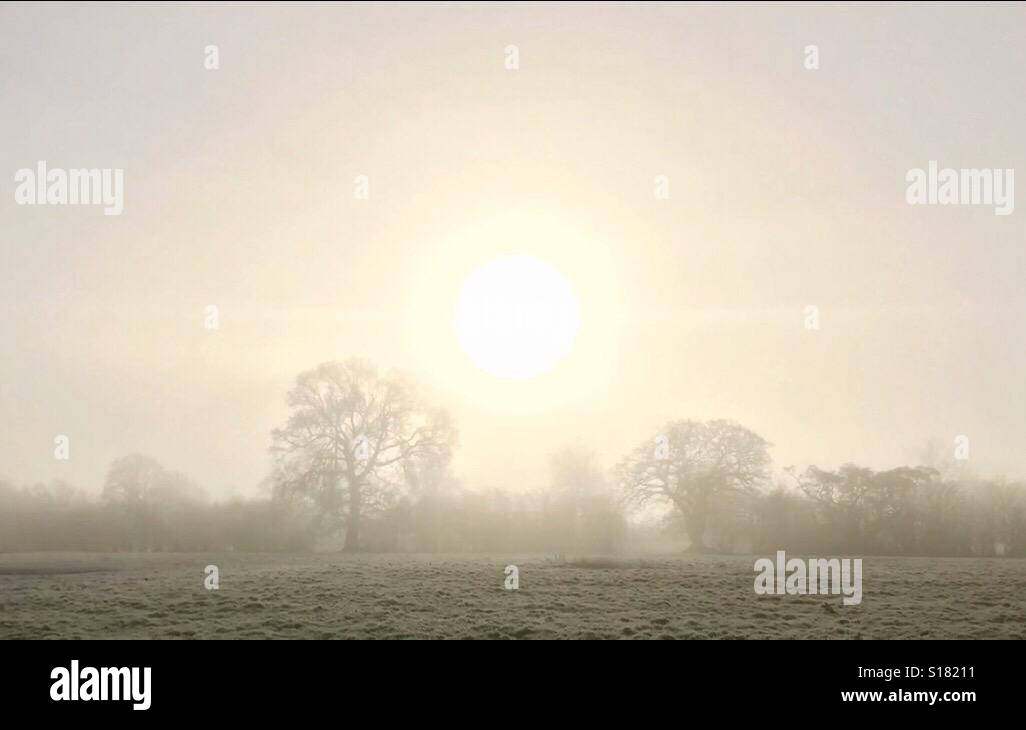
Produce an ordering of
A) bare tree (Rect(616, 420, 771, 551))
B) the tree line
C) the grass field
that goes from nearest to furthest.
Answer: the grass field < the tree line < bare tree (Rect(616, 420, 771, 551))

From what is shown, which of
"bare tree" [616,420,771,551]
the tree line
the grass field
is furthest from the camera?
"bare tree" [616,420,771,551]

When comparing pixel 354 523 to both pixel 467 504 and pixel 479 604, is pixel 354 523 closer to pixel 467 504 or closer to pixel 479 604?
pixel 467 504

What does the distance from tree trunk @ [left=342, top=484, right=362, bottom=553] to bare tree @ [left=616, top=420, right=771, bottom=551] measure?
844 inches

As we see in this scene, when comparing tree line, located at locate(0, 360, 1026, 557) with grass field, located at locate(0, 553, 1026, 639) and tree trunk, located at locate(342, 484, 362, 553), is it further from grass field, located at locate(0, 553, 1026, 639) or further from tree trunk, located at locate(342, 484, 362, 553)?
grass field, located at locate(0, 553, 1026, 639)

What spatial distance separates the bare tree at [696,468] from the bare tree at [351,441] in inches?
630

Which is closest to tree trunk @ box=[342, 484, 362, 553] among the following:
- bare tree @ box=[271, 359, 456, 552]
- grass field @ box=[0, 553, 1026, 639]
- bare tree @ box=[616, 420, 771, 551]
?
bare tree @ box=[271, 359, 456, 552]

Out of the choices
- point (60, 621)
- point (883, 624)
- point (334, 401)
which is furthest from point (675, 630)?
point (334, 401)

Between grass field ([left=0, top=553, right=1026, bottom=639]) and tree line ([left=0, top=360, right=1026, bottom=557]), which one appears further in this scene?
tree line ([left=0, top=360, right=1026, bottom=557])

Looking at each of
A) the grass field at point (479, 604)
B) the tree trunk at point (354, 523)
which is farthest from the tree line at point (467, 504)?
the grass field at point (479, 604)

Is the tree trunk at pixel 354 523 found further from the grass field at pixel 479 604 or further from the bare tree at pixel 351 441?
the grass field at pixel 479 604

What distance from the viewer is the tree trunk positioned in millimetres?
64625

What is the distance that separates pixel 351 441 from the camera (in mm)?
67375

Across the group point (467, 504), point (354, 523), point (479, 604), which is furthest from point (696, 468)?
point (479, 604)
